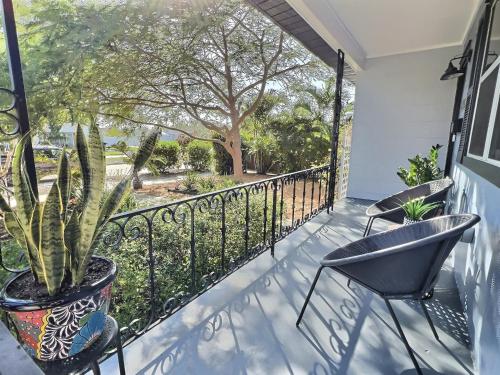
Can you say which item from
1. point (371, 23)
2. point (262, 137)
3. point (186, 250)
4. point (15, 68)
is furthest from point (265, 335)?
point (262, 137)

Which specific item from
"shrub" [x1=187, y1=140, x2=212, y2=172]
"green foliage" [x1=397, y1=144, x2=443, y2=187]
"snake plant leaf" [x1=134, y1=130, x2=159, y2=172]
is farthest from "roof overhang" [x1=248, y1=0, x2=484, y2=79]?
"shrub" [x1=187, y1=140, x2=212, y2=172]

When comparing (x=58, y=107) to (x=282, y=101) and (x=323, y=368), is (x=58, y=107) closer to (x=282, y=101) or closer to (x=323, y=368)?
(x=282, y=101)

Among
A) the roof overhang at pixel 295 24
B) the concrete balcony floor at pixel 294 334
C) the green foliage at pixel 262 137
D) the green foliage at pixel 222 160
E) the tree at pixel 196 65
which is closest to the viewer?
the concrete balcony floor at pixel 294 334

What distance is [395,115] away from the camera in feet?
Answer: 15.0

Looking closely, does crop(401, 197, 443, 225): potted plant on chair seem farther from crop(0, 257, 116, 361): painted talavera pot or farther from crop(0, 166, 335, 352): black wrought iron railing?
crop(0, 257, 116, 361): painted talavera pot

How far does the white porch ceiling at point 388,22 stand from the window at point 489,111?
665mm

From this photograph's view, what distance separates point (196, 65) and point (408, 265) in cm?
843

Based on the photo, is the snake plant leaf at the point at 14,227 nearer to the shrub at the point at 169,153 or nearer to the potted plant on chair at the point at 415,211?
the potted plant on chair at the point at 415,211

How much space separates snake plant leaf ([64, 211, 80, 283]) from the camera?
3.13 feet

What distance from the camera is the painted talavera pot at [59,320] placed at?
83cm

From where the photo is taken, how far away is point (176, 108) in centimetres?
1019

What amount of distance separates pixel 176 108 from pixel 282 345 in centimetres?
981

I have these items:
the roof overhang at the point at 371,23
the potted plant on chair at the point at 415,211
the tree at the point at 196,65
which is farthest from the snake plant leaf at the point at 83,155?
the tree at the point at 196,65

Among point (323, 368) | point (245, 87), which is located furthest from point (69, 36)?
point (323, 368)
